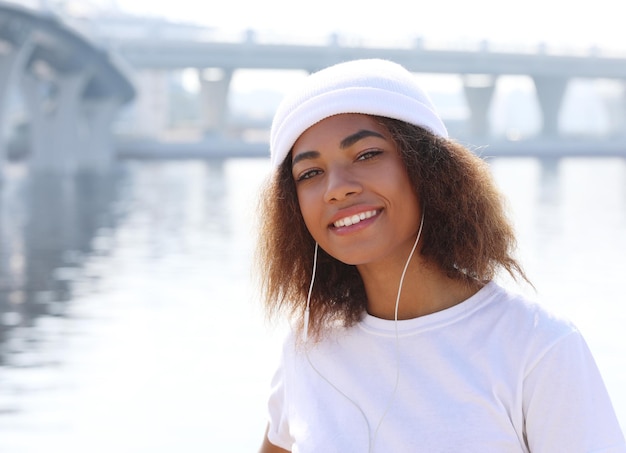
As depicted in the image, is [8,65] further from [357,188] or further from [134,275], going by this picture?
[357,188]

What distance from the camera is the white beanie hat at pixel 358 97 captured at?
2148 mm

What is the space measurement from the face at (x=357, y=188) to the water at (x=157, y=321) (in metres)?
0.32

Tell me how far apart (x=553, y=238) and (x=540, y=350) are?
1567 cm

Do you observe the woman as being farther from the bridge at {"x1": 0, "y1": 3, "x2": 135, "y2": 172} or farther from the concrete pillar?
the concrete pillar

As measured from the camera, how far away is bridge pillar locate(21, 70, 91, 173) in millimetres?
46719

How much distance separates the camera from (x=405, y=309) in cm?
223

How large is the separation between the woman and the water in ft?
0.76

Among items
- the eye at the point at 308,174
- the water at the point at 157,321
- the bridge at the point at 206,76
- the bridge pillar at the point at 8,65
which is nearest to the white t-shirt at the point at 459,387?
the eye at the point at 308,174

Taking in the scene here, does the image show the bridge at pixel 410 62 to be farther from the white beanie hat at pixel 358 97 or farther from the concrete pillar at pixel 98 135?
the white beanie hat at pixel 358 97

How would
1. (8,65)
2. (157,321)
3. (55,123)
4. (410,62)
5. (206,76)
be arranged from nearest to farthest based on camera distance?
(157,321) < (8,65) < (55,123) < (410,62) < (206,76)

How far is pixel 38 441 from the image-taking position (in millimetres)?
5957

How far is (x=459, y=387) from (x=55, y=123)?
4724 cm

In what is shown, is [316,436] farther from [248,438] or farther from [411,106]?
[248,438]

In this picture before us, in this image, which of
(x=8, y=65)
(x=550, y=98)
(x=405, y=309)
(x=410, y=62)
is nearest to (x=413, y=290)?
(x=405, y=309)
